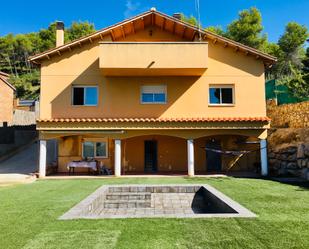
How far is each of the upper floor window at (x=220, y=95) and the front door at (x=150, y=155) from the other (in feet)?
16.7

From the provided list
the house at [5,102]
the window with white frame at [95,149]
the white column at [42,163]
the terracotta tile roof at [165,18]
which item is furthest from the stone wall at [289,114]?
the house at [5,102]

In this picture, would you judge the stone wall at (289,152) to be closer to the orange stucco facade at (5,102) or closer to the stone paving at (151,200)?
the stone paving at (151,200)

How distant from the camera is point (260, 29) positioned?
51938 millimetres

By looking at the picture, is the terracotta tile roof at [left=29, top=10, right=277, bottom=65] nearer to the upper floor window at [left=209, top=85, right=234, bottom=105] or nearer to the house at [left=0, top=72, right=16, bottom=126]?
the upper floor window at [left=209, top=85, right=234, bottom=105]

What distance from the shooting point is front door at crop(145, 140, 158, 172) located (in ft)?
70.4

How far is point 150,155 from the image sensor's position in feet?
70.7

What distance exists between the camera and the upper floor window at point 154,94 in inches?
798

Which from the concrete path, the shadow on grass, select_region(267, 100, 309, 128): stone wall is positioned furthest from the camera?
select_region(267, 100, 309, 128): stone wall

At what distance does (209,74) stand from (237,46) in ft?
8.39

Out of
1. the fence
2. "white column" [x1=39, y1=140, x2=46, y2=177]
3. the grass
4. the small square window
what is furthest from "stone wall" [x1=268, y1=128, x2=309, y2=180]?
"white column" [x1=39, y1=140, x2=46, y2=177]

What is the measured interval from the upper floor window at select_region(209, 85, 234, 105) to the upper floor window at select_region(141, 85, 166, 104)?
128 inches

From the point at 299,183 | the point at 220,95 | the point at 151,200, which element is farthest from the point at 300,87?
the point at 151,200

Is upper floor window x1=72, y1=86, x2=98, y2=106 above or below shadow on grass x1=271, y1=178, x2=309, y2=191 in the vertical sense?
above

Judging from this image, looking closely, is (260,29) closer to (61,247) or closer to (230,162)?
(230,162)
